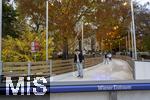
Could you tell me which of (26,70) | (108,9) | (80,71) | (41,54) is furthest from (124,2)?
(26,70)

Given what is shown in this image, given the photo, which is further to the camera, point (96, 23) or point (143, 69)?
point (96, 23)

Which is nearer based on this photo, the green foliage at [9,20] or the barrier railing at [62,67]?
the barrier railing at [62,67]

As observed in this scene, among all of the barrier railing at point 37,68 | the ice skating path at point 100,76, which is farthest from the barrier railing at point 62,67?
the ice skating path at point 100,76

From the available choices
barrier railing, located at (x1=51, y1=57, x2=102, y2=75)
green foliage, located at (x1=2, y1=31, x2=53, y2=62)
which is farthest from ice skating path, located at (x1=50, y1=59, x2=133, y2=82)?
green foliage, located at (x1=2, y1=31, x2=53, y2=62)

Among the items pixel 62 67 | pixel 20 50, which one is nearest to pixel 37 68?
pixel 62 67

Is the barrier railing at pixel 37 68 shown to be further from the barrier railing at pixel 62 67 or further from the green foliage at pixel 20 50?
the green foliage at pixel 20 50

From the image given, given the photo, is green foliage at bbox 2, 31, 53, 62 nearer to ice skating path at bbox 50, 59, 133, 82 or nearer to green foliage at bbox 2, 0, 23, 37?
ice skating path at bbox 50, 59, 133, 82

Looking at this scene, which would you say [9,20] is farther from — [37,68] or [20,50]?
[37,68]

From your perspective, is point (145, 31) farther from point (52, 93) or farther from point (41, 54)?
point (52, 93)

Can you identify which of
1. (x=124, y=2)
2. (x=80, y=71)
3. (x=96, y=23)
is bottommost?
(x=80, y=71)

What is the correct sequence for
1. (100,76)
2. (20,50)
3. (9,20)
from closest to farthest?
(100,76), (20,50), (9,20)

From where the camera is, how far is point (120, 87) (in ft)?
14.3

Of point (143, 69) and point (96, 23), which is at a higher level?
point (96, 23)

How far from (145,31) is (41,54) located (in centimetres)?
4430
